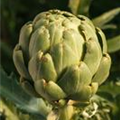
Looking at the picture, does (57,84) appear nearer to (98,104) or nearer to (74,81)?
(74,81)

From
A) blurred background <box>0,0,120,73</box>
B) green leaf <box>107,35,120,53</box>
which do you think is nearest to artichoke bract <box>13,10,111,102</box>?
green leaf <box>107,35,120,53</box>

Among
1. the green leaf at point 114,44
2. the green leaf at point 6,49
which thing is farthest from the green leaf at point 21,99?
the green leaf at point 6,49

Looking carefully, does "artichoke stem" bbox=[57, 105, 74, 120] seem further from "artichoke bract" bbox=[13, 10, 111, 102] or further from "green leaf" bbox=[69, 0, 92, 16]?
"green leaf" bbox=[69, 0, 92, 16]

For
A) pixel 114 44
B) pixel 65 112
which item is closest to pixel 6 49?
pixel 114 44

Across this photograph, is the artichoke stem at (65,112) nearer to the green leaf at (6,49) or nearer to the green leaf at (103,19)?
the green leaf at (103,19)

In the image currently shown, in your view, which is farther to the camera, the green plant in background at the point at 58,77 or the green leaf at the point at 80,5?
the green leaf at the point at 80,5

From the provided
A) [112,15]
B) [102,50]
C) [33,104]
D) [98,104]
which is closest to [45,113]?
[33,104]
